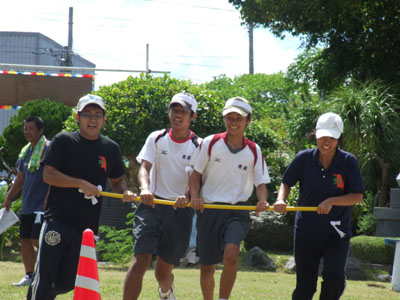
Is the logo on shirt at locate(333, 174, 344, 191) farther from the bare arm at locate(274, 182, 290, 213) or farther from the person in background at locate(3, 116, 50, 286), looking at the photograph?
the person in background at locate(3, 116, 50, 286)

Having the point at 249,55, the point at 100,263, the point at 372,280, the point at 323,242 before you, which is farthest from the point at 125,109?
the point at 249,55

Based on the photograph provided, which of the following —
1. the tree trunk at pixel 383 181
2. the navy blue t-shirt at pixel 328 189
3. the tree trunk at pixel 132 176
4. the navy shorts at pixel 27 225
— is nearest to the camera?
the navy blue t-shirt at pixel 328 189

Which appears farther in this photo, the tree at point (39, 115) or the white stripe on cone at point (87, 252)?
the tree at point (39, 115)

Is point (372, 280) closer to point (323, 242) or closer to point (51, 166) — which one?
point (323, 242)

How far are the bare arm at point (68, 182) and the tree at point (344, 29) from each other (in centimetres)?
1288

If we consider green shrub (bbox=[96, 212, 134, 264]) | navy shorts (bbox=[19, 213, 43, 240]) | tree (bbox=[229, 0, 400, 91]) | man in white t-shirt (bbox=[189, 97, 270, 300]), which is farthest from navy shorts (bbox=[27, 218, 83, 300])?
tree (bbox=[229, 0, 400, 91])

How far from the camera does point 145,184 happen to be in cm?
588

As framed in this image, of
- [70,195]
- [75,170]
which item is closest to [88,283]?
[70,195]

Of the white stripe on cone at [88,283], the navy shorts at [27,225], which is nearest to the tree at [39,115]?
the navy shorts at [27,225]

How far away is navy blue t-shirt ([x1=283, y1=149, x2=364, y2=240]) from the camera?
5.65 m

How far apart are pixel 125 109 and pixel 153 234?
6937 millimetres

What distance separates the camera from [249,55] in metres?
45.5

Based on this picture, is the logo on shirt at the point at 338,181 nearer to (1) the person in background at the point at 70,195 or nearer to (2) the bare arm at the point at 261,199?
(2) the bare arm at the point at 261,199

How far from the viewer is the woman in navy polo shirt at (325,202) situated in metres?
5.60
